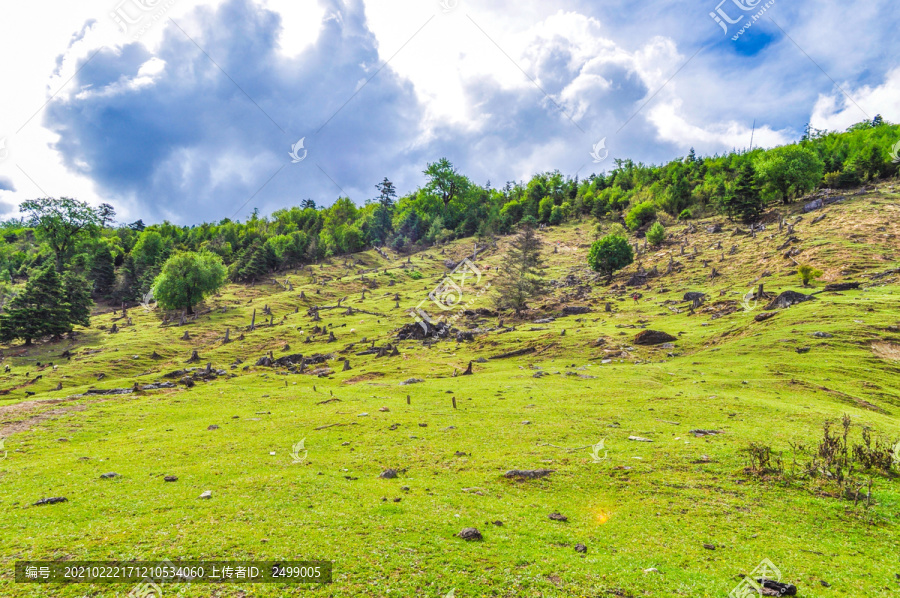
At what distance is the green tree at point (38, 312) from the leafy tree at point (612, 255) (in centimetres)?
11586

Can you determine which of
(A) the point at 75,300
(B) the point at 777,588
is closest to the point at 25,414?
(B) the point at 777,588

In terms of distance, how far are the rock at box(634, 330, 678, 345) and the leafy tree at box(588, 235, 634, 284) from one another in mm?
47508

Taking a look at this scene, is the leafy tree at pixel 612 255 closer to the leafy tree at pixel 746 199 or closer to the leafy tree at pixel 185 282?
the leafy tree at pixel 746 199

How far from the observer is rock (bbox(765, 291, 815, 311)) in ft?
171

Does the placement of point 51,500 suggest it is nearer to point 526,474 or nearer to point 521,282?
point 526,474

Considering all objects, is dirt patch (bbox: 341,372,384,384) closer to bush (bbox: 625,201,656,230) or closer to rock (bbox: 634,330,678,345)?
rock (bbox: 634,330,678,345)

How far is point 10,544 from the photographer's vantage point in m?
12.8

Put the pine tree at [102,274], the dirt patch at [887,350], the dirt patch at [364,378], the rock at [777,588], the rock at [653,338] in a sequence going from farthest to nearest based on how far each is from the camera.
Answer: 1. the pine tree at [102,274]
2. the rock at [653,338]
3. the dirt patch at [364,378]
4. the dirt patch at [887,350]
5. the rock at [777,588]

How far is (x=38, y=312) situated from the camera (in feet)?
239

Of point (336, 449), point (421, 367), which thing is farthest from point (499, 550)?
point (421, 367)

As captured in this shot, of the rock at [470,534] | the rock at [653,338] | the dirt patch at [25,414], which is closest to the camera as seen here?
the rock at [470,534]

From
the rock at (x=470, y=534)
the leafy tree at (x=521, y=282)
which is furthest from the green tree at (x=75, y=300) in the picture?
the rock at (x=470, y=534)

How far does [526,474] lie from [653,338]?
3958 cm

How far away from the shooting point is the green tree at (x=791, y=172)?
10331cm
